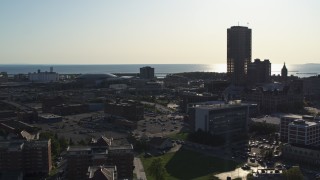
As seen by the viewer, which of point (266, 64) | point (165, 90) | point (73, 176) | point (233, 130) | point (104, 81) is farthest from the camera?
point (104, 81)

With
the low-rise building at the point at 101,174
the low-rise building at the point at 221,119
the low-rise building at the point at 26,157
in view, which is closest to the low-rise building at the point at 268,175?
the low-rise building at the point at 101,174

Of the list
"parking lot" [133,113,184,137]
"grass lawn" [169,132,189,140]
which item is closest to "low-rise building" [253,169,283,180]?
"grass lawn" [169,132,189,140]

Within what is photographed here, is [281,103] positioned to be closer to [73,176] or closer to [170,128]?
[170,128]

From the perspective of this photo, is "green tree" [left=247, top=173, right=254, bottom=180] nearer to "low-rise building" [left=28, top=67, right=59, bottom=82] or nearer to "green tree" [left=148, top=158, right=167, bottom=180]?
"green tree" [left=148, top=158, right=167, bottom=180]

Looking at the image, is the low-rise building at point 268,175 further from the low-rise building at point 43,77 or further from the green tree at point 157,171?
the low-rise building at point 43,77

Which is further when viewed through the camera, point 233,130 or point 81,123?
point 81,123

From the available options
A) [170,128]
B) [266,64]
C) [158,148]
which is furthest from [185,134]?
[266,64]

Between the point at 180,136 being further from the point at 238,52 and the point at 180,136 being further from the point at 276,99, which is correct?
the point at 238,52
